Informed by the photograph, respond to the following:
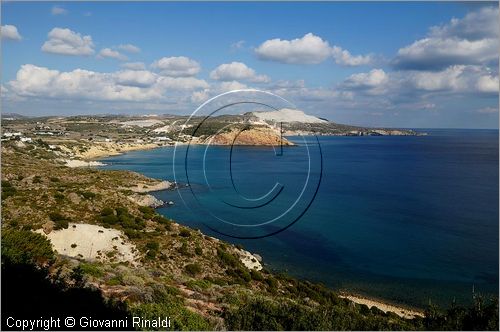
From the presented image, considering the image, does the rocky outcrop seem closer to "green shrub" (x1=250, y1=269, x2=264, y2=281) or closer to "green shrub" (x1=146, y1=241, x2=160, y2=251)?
"green shrub" (x1=146, y1=241, x2=160, y2=251)

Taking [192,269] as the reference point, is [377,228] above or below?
below

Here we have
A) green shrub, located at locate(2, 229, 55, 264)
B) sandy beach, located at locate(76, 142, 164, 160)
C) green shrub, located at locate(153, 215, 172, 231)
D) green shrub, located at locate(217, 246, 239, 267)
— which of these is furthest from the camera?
sandy beach, located at locate(76, 142, 164, 160)

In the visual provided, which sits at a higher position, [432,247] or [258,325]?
[258,325]

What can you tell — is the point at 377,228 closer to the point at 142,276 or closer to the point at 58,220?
the point at 58,220

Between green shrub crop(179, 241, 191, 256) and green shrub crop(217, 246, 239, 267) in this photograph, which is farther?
green shrub crop(217, 246, 239, 267)

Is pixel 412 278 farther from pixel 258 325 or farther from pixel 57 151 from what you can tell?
pixel 57 151

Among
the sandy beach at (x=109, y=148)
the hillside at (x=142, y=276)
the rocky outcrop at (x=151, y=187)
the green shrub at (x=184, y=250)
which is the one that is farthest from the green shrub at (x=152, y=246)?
the sandy beach at (x=109, y=148)

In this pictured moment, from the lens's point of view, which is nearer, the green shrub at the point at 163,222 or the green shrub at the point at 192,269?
the green shrub at the point at 192,269

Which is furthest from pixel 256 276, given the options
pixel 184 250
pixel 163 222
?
pixel 163 222

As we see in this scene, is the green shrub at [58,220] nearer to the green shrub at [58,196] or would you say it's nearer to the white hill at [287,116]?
the green shrub at [58,196]

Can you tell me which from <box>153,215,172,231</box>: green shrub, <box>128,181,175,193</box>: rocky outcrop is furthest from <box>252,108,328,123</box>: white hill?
<box>128,181,175,193</box>: rocky outcrop

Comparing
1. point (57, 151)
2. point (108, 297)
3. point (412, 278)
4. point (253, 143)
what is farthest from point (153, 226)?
point (253, 143)
